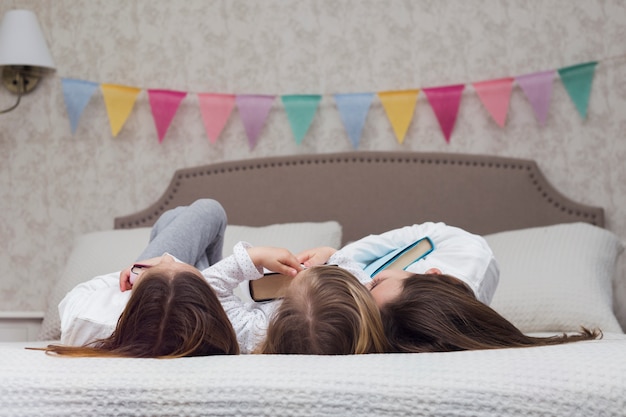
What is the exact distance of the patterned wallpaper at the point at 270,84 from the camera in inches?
110

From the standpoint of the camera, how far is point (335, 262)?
1.60 m

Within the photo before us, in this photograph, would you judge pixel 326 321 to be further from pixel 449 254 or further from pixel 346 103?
pixel 346 103

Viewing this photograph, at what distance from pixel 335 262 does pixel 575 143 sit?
1.49 m

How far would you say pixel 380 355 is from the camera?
3.50 ft

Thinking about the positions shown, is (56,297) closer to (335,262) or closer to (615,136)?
(335,262)

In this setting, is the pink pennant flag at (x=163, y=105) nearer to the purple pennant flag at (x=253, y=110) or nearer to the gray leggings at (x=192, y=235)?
the purple pennant flag at (x=253, y=110)

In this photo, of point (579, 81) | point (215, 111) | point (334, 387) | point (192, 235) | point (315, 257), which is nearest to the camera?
point (334, 387)

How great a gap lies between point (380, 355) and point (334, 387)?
16 centimetres

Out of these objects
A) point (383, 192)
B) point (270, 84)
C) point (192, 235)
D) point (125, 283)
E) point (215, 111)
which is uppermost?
point (270, 84)

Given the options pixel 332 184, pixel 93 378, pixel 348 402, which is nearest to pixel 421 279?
pixel 348 402

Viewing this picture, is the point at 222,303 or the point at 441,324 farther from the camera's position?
the point at 222,303

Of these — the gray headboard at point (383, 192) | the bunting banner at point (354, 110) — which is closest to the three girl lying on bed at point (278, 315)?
the gray headboard at point (383, 192)

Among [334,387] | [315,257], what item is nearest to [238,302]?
[315,257]

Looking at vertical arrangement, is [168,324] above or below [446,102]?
below
